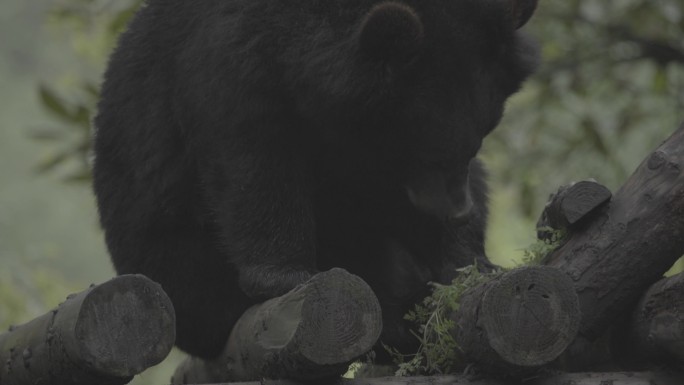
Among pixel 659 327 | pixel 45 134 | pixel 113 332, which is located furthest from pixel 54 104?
pixel 659 327

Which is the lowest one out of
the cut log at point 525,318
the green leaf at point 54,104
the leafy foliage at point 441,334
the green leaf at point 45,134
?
the green leaf at point 45,134

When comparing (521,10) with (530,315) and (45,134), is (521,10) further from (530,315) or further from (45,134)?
(45,134)

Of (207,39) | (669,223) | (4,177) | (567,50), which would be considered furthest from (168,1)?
(4,177)

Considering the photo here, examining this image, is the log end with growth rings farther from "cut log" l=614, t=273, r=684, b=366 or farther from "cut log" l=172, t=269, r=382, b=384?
"cut log" l=614, t=273, r=684, b=366

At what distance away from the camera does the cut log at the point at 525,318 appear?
304cm

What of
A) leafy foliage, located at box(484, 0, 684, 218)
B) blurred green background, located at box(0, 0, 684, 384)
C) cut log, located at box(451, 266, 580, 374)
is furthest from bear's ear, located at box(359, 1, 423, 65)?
leafy foliage, located at box(484, 0, 684, 218)

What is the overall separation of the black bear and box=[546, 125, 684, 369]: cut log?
612 mm

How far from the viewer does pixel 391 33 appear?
3.65 m

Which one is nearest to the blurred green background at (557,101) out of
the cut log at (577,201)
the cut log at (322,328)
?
the cut log at (577,201)

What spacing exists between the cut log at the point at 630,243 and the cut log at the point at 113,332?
143cm

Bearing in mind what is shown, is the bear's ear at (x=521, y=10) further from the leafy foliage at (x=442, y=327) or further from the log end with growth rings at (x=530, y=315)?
the log end with growth rings at (x=530, y=315)

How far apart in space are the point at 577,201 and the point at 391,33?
842 mm

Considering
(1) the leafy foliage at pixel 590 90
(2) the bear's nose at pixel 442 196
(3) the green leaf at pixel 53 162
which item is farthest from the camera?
(1) the leafy foliage at pixel 590 90

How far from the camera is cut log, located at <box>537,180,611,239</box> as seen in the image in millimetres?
3574
